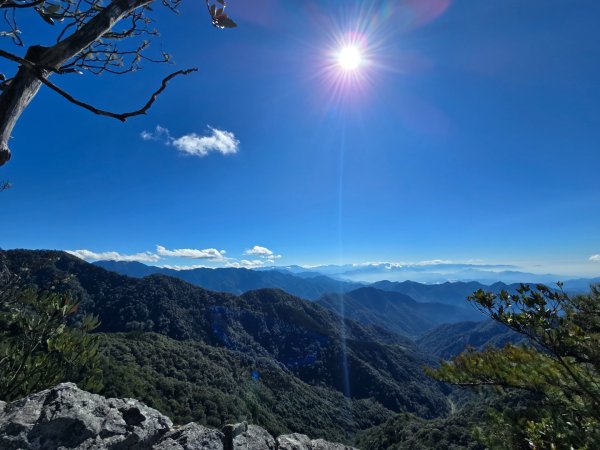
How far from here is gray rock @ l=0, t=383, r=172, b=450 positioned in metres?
4.27

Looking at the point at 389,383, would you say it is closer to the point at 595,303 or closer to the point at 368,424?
the point at 368,424

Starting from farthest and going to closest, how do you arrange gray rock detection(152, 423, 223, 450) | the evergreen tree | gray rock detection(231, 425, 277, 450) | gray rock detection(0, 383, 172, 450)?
gray rock detection(231, 425, 277, 450) → gray rock detection(152, 423, 223, 450) → the evergreen tree → gray rock detection(0, 383, 172, 450)

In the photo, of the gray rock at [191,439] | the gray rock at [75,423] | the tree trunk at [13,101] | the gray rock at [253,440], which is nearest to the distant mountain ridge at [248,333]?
the gray rock at [75,423]

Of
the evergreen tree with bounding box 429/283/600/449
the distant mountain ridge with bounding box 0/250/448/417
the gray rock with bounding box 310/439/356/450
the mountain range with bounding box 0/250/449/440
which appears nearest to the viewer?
the evergreen tree with bounding box 429/283/600/449

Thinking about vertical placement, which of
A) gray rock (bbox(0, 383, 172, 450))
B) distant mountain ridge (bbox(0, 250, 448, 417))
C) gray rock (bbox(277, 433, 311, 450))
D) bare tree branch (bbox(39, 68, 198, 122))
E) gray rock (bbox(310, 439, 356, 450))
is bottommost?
distant mountain ridge (bbox(0, 250, 448, 417))

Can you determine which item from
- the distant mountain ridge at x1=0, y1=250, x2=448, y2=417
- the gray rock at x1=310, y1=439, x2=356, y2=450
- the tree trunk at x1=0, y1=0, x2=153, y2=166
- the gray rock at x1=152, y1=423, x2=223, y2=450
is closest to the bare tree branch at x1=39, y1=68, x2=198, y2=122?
the tree trunk at x1=0, y1=0, x2=153, y2=166

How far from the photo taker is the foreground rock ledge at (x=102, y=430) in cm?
431

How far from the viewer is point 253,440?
4.96m

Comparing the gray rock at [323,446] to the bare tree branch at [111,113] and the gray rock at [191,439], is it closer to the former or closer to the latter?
the gray rock at [191,439]

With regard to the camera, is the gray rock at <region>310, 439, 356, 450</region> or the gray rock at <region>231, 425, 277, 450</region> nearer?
the gray rock at <region>231, 425, 277, 450</region>

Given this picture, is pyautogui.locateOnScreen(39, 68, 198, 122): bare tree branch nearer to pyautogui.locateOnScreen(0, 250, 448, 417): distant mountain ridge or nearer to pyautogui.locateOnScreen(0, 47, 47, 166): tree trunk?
pyautogui.locateOnScreen(0, 47, 47, 166): tree trunk

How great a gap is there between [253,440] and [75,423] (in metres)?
2.53

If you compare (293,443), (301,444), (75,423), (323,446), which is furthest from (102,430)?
(323,446)

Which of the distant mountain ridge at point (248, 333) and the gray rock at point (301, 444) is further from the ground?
the gray rock at point (301, 444)
